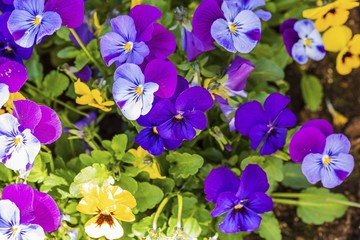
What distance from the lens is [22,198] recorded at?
5.10 ft

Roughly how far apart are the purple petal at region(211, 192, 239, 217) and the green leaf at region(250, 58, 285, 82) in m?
0.43

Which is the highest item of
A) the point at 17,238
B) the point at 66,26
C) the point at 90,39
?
the point at 66,26

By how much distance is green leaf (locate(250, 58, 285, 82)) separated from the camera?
195 cm

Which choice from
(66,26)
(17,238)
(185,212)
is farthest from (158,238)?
(66,26)

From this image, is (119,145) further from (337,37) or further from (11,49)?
(337,37)

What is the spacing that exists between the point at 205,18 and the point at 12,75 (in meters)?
0.47

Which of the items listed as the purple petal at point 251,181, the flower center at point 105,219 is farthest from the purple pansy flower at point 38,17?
the purple petal at point 251,181

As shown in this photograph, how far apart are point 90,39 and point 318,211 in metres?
0.81

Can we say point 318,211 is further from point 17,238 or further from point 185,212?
point 17,238

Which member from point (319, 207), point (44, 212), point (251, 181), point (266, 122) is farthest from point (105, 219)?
point (319, 207)

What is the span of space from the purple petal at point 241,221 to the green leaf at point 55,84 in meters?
0.58

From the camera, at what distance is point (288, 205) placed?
7.05 feet

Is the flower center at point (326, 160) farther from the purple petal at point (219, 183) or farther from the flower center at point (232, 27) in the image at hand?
the flower center at point (232, 27)

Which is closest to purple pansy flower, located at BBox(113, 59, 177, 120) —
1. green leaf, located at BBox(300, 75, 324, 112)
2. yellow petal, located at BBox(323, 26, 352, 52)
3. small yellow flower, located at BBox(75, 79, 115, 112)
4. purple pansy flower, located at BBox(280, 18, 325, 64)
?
small yellow flower, located at BBox(75, 79, 115, 112)
